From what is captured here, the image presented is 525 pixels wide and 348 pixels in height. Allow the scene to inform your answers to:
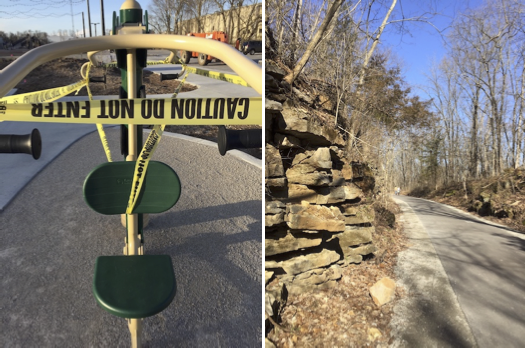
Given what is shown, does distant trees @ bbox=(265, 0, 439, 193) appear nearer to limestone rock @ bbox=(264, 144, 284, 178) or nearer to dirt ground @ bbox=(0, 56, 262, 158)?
limestone rock @ bbox=(264, 144, 284, 178)

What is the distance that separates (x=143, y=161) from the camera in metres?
1.40

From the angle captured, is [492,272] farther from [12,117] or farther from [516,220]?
[12,117]

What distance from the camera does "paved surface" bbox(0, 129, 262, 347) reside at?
1565mm

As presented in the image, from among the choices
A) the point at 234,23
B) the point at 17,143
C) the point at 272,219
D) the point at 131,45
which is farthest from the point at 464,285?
the point at 234,23

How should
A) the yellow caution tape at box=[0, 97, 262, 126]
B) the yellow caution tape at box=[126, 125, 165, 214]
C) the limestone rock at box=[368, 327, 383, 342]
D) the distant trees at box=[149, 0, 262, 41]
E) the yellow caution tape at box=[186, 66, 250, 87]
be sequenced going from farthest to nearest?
the distant trees at box=[149, 0, 262, 41], the limestone rock at box=[368, 327, 383, 342], the yellow caution tape at box=[126, 125, 165, 214], the yellow caution tape at box=[186, 66, 250, 87], the yellow caution tape at box=[0, 97, 262, 126]

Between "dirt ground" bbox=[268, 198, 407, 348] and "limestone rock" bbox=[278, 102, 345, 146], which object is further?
"limestone rock" bbox=[278, 102, 345, 146]

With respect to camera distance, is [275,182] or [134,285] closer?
[134,285]

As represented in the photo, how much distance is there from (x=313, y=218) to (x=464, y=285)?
71cm

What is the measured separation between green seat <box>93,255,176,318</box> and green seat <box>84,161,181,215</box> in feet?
0.80

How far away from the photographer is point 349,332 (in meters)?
1.56

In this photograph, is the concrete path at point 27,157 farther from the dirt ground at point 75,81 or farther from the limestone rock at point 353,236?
the limestone rock at point 353,236

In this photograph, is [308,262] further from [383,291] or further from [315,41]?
[315,41]

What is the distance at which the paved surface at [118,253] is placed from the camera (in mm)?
1565

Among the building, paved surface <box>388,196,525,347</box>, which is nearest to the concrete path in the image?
paved surface <box>388,196,525,347</box>
